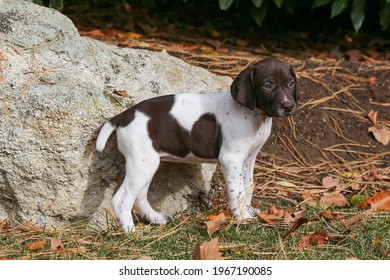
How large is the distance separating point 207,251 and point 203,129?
1000mm

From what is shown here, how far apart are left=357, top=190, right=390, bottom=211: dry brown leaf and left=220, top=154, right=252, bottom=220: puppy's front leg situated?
93 cm

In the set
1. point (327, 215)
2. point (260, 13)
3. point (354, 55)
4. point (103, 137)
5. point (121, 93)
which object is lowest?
Answer: point (327, 215)

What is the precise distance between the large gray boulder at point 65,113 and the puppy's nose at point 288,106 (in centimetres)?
109

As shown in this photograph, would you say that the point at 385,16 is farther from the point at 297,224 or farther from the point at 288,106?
the point at 297,224

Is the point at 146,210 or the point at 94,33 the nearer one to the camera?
the point at 146,210

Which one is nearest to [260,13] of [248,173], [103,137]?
[248,173]

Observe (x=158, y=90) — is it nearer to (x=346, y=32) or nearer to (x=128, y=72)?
(x=128, y=72)

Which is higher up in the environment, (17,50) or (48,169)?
(17,50)

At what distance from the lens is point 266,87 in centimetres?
483

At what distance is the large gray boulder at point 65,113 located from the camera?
16.2ft

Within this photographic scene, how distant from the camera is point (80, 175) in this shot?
198 inches

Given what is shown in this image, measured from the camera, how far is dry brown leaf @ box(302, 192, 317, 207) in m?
5.57
